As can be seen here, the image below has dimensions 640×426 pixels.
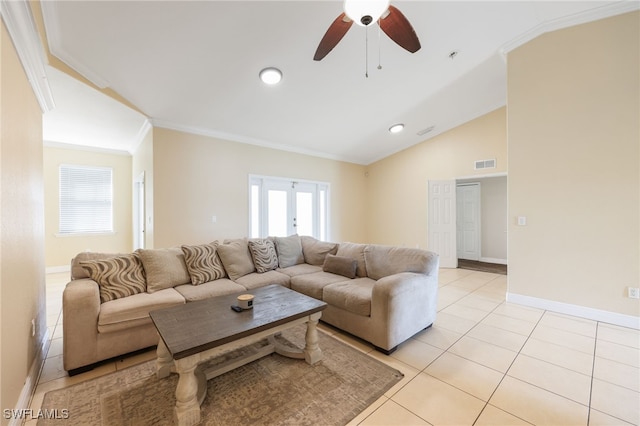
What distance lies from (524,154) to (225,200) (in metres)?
4.70

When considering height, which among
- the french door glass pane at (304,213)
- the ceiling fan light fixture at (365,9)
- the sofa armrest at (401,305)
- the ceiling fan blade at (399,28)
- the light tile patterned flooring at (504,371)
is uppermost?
the ceiling fan blade at (399,28)

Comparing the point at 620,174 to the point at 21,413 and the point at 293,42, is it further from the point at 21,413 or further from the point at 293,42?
the point at 21,413

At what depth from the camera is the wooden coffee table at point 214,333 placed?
152 centimetres

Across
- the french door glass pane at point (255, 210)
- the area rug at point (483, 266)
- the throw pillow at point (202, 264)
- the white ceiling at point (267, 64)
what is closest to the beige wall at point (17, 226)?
the white ceiling at point (267, 64)

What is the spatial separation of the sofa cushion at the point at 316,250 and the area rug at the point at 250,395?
5.56 ft

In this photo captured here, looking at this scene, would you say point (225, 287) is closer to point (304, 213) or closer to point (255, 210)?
point (255, 210)

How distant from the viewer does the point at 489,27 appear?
3.06 meters

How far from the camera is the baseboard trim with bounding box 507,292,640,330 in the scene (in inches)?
112

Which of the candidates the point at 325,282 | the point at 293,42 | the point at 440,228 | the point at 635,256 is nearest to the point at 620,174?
the point at 635,256

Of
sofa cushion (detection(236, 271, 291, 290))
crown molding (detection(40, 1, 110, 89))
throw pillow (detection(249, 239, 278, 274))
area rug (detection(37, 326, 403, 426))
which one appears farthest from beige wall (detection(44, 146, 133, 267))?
area rug (detection(37, 326, 403, 426))

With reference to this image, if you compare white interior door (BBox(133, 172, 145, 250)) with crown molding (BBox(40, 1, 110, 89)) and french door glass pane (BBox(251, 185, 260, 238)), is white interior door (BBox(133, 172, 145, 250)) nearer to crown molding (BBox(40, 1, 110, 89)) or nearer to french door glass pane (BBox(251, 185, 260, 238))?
french door glass pane (BBox(251, 185, 260, 238))

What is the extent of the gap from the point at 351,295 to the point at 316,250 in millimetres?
1377

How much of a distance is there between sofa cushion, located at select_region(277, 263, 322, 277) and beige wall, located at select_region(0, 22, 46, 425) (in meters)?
2.29

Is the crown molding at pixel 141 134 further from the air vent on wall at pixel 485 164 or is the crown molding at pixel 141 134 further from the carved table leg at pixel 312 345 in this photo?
the air vent on wall at pixel 485 164
